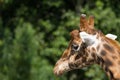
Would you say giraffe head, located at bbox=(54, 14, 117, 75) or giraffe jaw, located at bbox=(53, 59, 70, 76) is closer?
giraffe head, located at bbox=(54, 14, 117, 75)

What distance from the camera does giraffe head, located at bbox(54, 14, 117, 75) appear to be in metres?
6.12

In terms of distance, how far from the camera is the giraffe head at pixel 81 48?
241 inches

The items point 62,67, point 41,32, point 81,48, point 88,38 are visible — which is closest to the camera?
point 88,38

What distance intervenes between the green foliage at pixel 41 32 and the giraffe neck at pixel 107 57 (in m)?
6.63

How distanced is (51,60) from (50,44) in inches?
36.9

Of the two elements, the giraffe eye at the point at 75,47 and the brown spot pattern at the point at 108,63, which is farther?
the giraffe eye at the point at 75,47

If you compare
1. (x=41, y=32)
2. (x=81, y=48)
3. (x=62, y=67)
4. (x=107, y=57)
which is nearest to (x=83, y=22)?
(x=81, y=48)

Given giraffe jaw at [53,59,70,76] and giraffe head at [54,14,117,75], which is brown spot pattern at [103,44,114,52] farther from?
giraffe jaw at [53,59,70,76]

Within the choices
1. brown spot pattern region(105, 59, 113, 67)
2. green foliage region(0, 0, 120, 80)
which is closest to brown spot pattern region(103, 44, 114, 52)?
brown spot pattern region(105, 59, 113, 67)

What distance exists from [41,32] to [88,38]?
1369cm

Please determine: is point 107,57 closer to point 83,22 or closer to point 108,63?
point 108,63

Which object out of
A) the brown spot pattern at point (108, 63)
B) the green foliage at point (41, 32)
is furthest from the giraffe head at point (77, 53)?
the green foliage at point (41, 32)

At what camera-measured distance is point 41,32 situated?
64.8ft

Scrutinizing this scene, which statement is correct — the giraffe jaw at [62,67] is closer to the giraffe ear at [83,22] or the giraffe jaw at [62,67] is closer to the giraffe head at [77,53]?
the giraffe head at [77,53]
